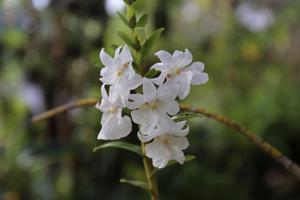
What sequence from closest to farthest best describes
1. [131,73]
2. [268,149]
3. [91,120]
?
[131,73] → [268,149] → [91,120]

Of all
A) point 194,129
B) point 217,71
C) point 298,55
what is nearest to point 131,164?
point 194,129

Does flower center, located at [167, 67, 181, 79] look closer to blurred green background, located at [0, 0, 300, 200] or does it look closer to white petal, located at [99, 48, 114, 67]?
white petal, located at [99, 48, 114, 67]

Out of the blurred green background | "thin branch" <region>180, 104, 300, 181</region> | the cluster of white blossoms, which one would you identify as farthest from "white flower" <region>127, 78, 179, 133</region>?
the blurred green background

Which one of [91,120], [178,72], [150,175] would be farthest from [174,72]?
[91,120]

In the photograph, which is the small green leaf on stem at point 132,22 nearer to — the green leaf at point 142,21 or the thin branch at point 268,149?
the green leaf at point 142,21

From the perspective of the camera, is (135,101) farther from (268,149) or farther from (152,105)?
(268,149)

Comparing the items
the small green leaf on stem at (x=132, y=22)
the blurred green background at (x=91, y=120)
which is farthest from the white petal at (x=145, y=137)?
the blurred green background at (x=91, y=120)

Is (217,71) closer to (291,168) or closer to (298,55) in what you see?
(298,55)
